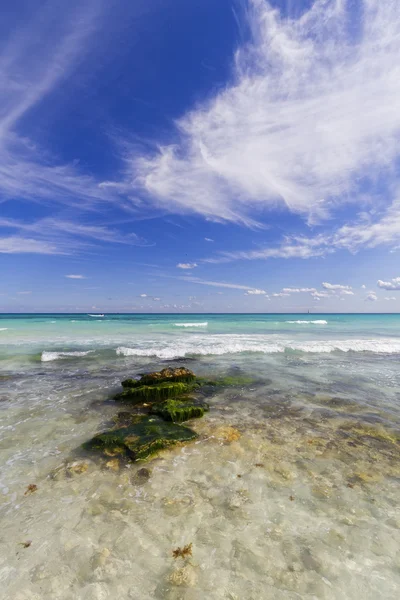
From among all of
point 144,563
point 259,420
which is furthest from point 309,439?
point 144,563

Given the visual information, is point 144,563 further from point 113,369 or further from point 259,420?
point 113,369

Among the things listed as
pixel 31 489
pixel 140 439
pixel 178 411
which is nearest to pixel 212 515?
pixel 140 439

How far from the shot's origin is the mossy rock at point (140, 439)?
6258mm

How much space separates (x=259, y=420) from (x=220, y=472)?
288cm

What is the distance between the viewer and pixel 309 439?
6965mm

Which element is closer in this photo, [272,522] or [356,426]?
[272,522]

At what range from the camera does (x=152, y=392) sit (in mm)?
10250

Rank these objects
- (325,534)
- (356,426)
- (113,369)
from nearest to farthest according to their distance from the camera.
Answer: (325,534) → (356,426) → (113,369)

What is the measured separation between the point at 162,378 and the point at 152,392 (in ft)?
4.49

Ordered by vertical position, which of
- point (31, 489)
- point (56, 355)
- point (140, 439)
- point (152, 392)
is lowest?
point (31, 489)

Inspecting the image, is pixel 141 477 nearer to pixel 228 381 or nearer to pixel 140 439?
pixel 140 439

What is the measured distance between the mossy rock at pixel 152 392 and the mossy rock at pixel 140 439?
2358mm

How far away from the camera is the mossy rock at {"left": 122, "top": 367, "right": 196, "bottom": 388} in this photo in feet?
36.7

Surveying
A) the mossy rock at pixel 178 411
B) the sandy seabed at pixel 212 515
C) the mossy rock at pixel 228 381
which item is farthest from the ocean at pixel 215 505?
the mossy rock at pixel 228 381
